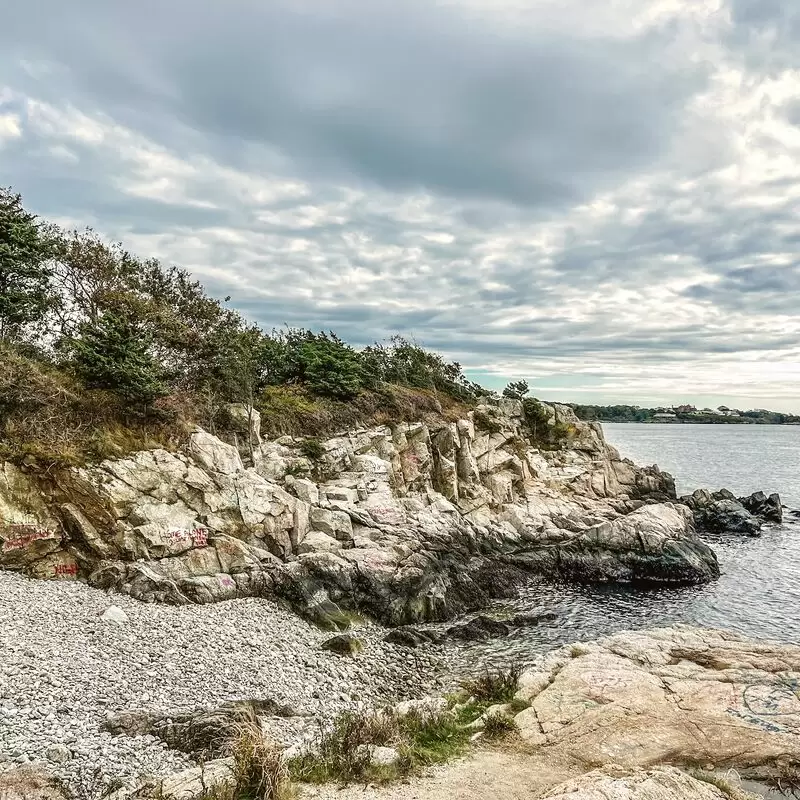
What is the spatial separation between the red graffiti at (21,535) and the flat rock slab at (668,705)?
1950cm

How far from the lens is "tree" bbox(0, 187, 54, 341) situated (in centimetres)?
2748

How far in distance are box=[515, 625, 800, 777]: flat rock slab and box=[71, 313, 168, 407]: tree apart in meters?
22.9

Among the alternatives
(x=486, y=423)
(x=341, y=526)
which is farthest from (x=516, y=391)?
(x=341, y=526)

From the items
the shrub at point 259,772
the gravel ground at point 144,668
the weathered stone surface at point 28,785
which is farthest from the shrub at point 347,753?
the weathered stone surface at point 28,785

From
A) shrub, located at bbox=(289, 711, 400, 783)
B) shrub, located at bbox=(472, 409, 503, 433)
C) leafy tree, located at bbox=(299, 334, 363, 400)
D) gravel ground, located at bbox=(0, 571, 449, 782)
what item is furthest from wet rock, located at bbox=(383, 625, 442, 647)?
shrub, located at bbox=(472, 409, 503, 433)

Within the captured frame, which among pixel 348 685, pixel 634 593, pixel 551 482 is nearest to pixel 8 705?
pixel 348 685

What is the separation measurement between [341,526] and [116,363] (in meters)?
14.9

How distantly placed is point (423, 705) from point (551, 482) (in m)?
32.2

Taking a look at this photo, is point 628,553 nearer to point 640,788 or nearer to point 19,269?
point 640,788

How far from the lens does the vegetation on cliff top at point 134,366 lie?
25047 millimetres

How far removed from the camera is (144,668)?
16266 millimetres

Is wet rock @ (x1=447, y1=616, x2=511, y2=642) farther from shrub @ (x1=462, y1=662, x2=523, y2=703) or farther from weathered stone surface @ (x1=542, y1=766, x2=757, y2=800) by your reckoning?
weathered stone surface @ (x1=542, y1=766, x2=757, y2=800)

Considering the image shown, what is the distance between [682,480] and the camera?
7450cm

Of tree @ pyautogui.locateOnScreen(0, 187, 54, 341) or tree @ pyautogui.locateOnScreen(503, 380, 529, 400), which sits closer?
tree @ pyautogui.locateOnScreen(0, 187, 54, 341)
